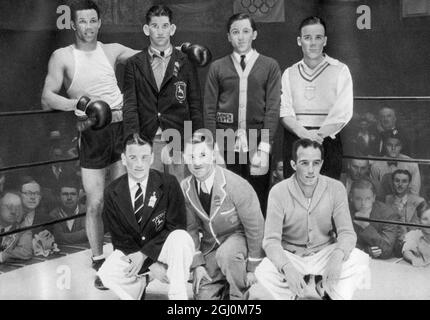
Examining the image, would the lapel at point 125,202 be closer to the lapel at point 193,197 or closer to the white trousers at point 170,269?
the white trousers at point 170,269

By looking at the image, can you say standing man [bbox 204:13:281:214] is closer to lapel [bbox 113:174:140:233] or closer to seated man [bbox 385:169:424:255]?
lapel [bbox 113:174:140:233]

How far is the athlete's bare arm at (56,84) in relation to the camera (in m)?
2.50

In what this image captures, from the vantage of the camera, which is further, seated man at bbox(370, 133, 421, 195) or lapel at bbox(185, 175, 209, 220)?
seated man at bbox(370, 133, 421, 195)

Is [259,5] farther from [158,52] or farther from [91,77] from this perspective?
[91,77]

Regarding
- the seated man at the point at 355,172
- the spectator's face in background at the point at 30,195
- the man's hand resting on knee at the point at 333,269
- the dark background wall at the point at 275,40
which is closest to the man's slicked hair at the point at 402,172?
the seated man at the point at 355,172

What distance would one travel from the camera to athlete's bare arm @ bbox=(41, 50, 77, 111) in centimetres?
250

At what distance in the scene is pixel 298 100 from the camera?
2424 millimetres

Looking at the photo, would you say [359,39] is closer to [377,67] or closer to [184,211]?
[377,67]

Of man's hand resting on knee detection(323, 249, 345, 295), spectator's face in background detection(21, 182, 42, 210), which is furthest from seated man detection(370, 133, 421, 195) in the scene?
spectator's face in background detection(21, 182, 42, 210)

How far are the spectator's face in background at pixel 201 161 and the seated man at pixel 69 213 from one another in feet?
1.80

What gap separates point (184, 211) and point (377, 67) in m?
0.97

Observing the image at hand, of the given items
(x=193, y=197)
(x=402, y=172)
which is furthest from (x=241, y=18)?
(x=402, y=172)

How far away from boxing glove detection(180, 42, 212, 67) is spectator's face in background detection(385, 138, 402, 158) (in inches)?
33.2
